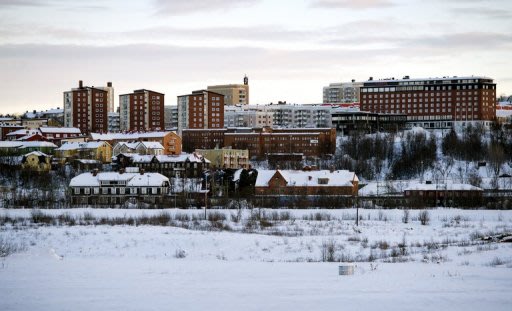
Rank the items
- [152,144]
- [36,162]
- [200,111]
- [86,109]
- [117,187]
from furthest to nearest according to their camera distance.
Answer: [86,109] < [200,111] < [152,144] < [36,162] < [117,187]

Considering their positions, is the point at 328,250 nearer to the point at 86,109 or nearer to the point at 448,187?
the point at 448,187

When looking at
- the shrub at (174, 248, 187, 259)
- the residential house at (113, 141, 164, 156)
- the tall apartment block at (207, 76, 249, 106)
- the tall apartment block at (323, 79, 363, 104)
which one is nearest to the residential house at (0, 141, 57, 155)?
the residential house at (113, 141, 164, 156)

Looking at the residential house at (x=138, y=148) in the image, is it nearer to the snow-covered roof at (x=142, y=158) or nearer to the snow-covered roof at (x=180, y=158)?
the snow-covered roof at (x=142, y=158)

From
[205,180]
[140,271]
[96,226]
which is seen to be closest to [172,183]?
[205,180]

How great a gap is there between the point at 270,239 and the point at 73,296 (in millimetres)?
16208

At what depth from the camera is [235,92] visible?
15125cm

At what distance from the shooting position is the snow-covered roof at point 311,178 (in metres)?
59.0

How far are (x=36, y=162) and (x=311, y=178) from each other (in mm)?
28880

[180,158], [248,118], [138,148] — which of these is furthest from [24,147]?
[248,118]

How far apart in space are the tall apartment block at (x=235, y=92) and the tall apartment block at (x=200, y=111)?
1804 inches

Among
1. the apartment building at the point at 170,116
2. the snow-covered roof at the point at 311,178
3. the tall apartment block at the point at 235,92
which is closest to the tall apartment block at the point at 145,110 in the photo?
the apartment building at the point at 170,116

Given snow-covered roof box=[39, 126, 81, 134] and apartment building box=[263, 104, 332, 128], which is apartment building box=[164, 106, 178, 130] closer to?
apartment building box=[263, 104, 332, 128]

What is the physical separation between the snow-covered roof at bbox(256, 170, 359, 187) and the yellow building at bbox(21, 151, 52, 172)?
2264 centimetres

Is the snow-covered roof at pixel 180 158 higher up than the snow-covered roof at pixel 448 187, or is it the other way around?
the snow-covered roof at pixel 180 158
